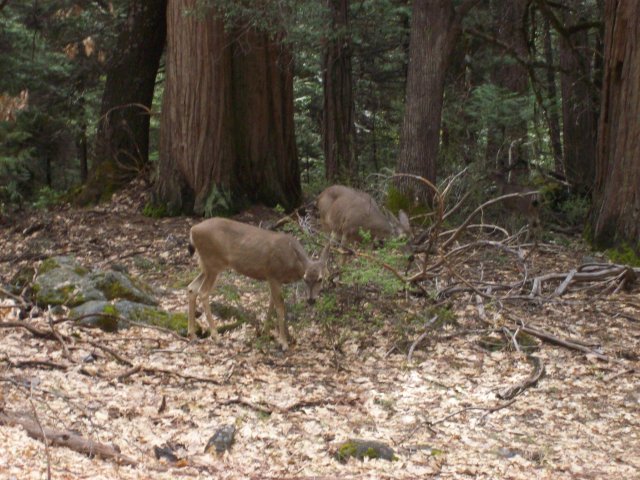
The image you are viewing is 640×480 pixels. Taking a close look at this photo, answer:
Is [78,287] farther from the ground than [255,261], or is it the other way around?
[255,261]

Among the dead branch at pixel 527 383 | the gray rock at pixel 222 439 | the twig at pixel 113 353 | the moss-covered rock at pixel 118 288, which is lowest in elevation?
the dead branch at pixel 527 383

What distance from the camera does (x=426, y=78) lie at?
51.0ft

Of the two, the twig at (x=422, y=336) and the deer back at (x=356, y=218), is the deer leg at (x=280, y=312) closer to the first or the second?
the twig at (x=422, y=336)

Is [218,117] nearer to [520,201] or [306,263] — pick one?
[520,201]

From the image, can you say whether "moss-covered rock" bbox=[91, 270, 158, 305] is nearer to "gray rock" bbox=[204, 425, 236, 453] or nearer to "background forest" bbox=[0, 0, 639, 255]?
"background forest" bbox=[0, 0, 639, 255]

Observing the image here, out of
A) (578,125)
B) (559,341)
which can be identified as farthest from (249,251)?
(578,125)

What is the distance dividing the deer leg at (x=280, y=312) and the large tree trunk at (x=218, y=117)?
607 centimetres

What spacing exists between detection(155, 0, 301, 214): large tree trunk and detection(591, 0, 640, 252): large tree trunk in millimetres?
4889

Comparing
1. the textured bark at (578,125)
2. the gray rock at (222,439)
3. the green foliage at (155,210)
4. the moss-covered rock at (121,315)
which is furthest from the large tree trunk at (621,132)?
the gray rock at (222,439)

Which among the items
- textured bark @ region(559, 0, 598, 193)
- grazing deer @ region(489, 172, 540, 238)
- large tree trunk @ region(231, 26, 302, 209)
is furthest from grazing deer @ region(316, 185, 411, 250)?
textured bark @ region(559, 0, 598, 193)

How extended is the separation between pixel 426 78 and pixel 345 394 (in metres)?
8.46

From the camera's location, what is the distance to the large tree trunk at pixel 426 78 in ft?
50.5

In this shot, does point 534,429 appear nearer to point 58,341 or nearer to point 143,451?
point 143,451

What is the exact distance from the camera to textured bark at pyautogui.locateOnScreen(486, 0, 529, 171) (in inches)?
660
